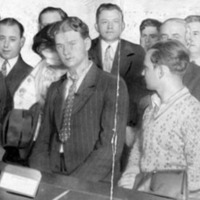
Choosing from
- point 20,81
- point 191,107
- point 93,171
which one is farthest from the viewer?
point 20,81

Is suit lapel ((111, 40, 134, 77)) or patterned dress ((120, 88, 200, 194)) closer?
patterned dress ((120, 88, 200, 194))

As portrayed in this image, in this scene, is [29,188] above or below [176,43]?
below

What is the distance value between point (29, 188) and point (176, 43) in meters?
1.50

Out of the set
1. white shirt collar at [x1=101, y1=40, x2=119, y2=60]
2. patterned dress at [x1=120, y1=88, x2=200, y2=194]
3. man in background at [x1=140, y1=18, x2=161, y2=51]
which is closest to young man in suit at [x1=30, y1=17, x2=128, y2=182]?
white shirt collar at [x1=101, y1=40, x2=119, y2=60]

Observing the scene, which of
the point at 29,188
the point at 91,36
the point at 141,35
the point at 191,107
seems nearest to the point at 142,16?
the point at 141,35

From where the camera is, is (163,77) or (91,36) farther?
(91,36)

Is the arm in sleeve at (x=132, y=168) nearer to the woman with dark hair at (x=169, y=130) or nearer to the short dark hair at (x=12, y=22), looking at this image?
the woman with dark hair at (x=169, y=130)

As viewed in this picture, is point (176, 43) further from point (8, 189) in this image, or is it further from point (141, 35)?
point (8, 189)

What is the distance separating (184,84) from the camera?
14.0 feet

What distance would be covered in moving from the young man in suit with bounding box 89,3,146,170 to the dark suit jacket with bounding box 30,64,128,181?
0.05 meters

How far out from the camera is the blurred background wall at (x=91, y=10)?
4.34m

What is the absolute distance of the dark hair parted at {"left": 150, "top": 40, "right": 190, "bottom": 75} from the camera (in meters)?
4.26

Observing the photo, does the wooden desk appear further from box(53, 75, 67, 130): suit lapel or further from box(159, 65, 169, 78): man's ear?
box(159, 65, 169, 78): man's ear

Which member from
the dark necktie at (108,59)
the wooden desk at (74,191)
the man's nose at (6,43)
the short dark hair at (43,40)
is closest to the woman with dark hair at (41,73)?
the short dark hair at (43,40)
